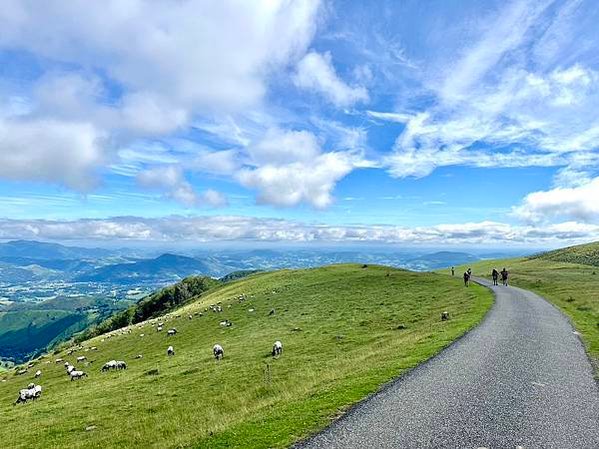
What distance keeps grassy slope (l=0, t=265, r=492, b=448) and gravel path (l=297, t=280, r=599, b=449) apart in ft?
4.61

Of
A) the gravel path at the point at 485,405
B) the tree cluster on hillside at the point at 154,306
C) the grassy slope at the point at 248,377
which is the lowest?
the tree cluster on hillside at the point at 154,306

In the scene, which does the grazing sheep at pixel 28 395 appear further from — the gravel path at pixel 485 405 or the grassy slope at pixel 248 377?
the gravel path at pixel 485 405

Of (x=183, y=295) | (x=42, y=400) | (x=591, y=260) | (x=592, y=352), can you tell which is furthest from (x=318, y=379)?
(x=591, y=260)

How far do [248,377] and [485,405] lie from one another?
1751 centimetres

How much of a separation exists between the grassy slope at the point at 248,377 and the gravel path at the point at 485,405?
1.41m

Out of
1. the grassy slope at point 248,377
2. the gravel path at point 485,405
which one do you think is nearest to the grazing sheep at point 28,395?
the grassy slope at point 248,377

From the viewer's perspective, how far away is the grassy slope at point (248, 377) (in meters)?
17.0

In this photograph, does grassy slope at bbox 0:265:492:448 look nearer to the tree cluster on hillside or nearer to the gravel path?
the gravel path

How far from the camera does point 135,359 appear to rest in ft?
165

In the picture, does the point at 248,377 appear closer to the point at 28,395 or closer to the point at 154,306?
the point at 28,395

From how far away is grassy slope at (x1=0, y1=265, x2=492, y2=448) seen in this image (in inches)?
667

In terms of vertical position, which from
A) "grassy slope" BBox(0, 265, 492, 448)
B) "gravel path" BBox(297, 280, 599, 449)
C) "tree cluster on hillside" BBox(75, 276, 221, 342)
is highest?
"gravel path" BBox(297, 280, 599, 449)

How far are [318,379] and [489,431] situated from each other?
36.6 feet

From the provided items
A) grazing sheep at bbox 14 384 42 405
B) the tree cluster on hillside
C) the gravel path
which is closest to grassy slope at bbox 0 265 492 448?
grazing sheep at bbox 14 384 42 405
